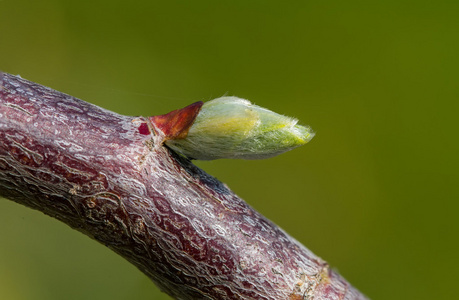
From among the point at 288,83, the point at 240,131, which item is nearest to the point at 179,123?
the point at 240,131

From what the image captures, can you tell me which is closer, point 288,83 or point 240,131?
point 240,131

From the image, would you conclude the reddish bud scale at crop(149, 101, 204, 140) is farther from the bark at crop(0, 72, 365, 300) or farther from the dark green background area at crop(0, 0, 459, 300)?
the dark green background area at crop(0, 0, 459, 300)

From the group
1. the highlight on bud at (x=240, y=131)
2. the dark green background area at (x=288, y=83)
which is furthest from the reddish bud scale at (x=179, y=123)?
the dark green background area at (x=288, y=83)

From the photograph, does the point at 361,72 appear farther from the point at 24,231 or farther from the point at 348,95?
the point at 24,231

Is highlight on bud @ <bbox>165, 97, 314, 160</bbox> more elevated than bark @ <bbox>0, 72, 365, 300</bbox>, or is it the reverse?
highlight on bud @ <bbox>165, 97, 314, 160</bbox>

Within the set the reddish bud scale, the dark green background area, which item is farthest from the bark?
the dark green background area

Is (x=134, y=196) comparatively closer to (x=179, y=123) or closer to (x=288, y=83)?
(x=179, y=123)
